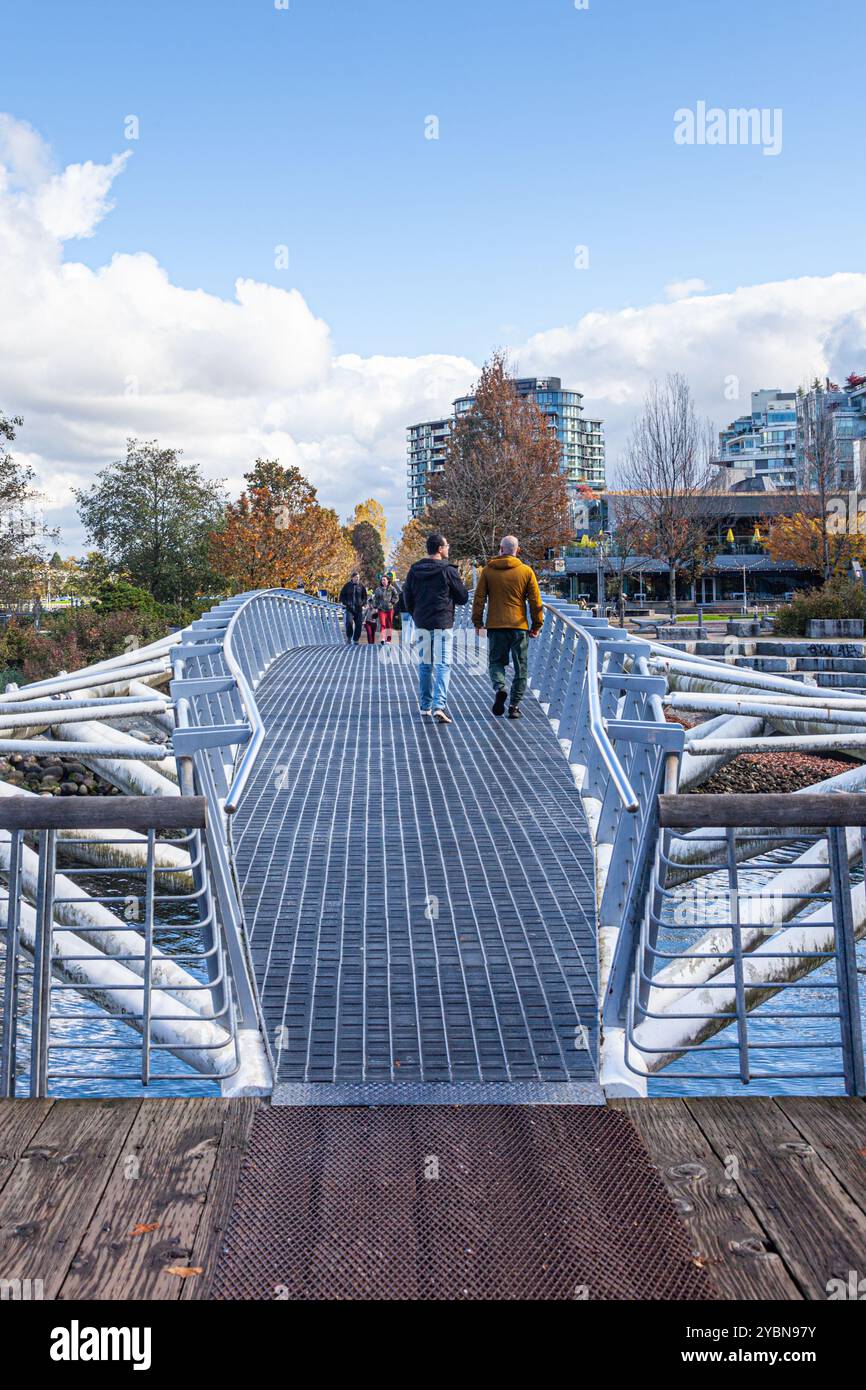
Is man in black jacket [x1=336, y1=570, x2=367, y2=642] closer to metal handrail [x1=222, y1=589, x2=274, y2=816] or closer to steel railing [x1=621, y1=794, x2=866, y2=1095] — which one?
steel railing [x1=621, y1=794, x2=866, y2=1095]

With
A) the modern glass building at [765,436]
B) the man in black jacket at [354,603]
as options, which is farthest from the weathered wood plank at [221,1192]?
the modern glass building at [765,436]

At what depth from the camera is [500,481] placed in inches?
2116

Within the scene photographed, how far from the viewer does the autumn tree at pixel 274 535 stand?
5366 cm

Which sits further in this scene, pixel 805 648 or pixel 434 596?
pixel 805 648

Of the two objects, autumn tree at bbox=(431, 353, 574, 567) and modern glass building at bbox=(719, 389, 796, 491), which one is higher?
modern glass building at bbox=(719, 389, 796, 491)

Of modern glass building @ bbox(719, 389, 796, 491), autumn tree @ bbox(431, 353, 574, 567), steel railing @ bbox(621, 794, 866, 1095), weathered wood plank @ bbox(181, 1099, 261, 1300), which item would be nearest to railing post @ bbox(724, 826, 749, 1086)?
steel railing @ bbox(621, 794, 866, 1095)

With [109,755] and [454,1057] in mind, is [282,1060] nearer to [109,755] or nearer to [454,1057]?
[454,1057]

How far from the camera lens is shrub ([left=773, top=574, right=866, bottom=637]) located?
118 feet

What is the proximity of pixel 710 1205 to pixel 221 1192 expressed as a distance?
52.5 inches

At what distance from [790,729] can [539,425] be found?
4367 cm

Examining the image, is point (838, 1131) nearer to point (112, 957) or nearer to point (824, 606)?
point (112, 957)

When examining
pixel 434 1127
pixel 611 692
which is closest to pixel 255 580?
pixel 611 692

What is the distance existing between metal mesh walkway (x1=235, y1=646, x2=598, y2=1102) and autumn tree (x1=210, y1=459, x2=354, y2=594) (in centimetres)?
4172

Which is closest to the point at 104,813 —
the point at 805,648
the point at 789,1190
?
the point at 789,1190
